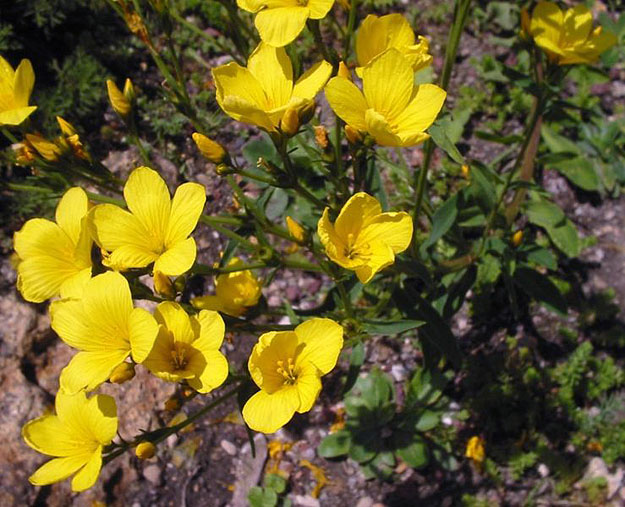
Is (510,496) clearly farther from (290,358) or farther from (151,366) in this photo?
(151,366)

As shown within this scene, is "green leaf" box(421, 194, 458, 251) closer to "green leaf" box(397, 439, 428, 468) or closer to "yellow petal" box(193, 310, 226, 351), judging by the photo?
"green leaf" box(397, 439, 428, 468)

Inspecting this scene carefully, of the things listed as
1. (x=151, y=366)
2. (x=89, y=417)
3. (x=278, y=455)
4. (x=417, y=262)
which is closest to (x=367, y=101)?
(x=417, y=262)

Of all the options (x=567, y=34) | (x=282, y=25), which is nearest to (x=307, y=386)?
(x=282, y=25)

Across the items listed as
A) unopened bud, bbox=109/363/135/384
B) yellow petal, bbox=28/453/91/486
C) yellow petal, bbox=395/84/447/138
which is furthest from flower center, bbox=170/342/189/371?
yellow petal, bbox=395/84/447/138

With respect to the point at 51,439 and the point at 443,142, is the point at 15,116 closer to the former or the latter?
the point at 51,439

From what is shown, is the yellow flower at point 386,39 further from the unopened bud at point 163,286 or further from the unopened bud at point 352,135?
the unopened bud at point 163,286

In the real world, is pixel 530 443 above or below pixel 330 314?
below

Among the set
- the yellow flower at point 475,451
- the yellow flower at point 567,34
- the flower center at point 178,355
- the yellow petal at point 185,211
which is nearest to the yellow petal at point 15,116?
the yellow petal at point 185,211
